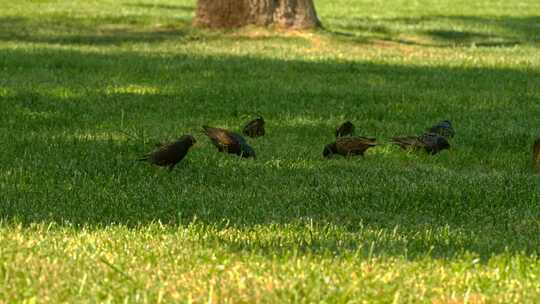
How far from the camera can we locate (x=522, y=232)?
659 centimetres

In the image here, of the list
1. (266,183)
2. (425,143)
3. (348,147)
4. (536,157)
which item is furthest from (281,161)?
(536,157)

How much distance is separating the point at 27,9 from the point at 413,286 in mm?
24621

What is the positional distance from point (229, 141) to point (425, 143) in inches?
67.2

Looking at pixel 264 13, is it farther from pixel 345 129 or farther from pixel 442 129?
pixel 442 129

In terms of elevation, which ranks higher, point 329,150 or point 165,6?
point 329,150

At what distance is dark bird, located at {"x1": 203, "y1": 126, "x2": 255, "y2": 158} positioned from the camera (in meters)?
8.73

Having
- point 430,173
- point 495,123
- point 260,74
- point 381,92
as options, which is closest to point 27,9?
point 260,74

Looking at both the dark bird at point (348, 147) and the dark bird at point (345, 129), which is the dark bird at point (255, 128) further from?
the dark bird at point (348, 147)

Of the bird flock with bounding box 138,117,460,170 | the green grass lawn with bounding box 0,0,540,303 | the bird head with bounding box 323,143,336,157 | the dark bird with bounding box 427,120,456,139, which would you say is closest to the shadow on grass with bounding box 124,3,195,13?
the green grass lawn with bounding box 0,0,540,303

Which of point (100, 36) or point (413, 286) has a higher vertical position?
point (413, 286)

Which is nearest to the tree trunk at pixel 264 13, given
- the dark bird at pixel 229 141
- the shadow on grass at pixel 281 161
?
the shadow on grass at pixel 281 161

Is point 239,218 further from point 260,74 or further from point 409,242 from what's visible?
point 260,74

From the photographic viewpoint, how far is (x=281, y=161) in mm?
8758

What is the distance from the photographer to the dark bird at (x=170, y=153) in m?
7.90
